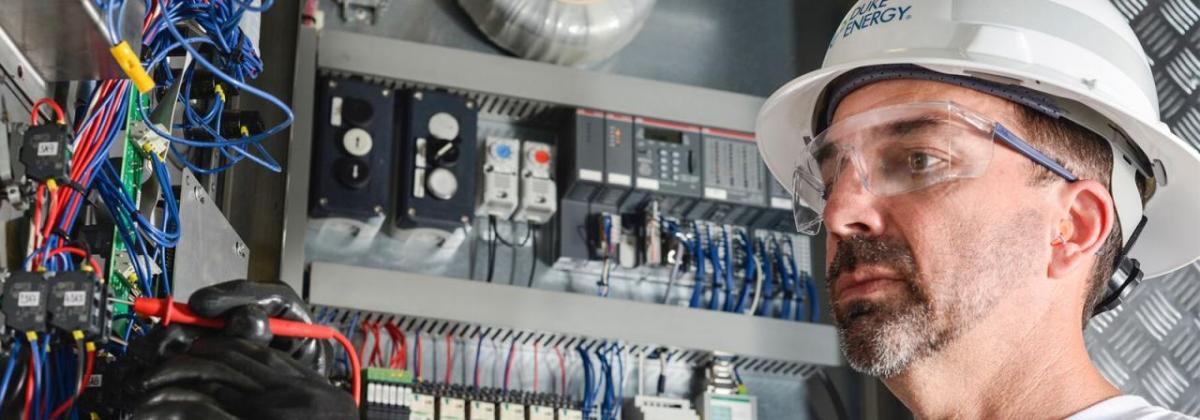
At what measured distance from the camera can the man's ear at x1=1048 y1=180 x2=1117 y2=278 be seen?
1.91 meters

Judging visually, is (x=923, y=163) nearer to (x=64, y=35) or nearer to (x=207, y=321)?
(x=207, y=321)

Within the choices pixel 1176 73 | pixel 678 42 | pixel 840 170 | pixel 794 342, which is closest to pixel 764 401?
pixel 794 342

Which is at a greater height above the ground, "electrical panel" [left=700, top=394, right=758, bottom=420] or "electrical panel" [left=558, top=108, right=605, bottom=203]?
"electrical panel" [left=558, top=108, right=605, bottom=203]

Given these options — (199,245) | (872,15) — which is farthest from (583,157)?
(199,245)

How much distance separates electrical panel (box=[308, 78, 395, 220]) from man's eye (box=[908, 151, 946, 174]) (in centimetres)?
171

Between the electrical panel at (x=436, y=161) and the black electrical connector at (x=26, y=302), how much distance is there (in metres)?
1.94

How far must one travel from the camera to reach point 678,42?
395cm

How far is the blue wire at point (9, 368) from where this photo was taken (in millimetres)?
1356

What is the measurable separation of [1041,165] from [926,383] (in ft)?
1.15

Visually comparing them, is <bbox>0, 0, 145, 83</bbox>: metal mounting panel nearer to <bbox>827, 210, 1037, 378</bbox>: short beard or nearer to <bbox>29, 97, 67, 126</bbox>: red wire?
<bbox>29, 97, 67, 126</bbox>: red wire

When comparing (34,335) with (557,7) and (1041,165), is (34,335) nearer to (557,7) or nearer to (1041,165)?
(1041,165)

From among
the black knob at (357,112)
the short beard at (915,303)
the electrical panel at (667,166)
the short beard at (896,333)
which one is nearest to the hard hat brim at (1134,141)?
the short beard at (915,303)

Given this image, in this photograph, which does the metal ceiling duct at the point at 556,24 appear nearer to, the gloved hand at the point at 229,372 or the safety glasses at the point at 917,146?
the safety glasses at the point at 917,146

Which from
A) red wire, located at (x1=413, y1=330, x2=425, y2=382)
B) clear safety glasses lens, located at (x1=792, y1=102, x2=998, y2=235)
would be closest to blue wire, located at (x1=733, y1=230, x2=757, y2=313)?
red wire, located at (x1=413, y1=330, x2=425, y2=382)
